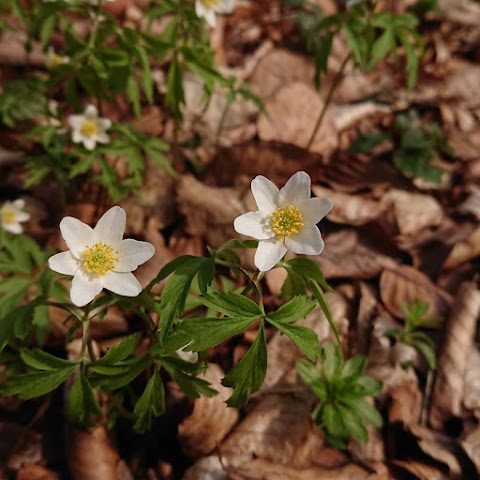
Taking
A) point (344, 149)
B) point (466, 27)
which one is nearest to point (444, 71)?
point (466, 27)

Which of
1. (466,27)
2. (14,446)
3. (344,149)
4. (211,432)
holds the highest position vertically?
(466,27)

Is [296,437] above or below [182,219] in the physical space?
below

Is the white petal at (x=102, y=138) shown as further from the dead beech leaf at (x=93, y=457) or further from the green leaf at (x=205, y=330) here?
the green leaf at (x=205, y=330)

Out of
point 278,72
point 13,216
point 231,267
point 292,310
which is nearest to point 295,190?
point 231,267

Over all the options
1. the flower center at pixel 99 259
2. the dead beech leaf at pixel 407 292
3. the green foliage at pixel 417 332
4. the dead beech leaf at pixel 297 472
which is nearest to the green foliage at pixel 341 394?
the dead beech leaf at pixel 297 472

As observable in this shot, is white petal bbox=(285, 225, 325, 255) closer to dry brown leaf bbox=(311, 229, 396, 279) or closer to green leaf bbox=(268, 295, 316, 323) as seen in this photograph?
green leaf bbox=(268, 295, 316, 323)

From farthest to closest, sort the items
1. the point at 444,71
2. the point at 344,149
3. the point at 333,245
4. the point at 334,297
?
the point at 444,71 < the point at 344,149 < the point at 333,245 < the point at 334,297

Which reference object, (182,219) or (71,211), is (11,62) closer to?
(71,211)

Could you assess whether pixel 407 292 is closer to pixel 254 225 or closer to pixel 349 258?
pixel 349 258

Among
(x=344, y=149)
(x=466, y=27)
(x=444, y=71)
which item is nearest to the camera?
(x=344, y=149)
